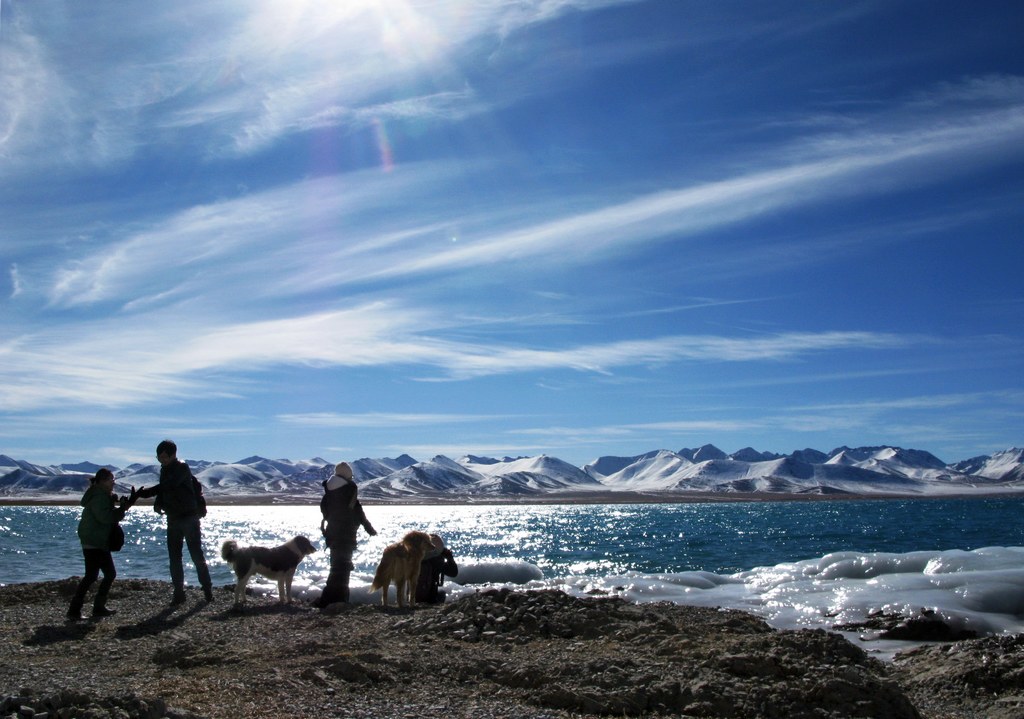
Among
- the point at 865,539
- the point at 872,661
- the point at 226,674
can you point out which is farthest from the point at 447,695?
the point at 865,539

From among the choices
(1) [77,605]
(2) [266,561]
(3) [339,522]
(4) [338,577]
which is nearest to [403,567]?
(4) [338,577]

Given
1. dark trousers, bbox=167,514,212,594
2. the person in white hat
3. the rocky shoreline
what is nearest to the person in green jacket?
the rocky shoreline

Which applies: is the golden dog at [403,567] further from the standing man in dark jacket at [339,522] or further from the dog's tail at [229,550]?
the dog's tail at [229,550]

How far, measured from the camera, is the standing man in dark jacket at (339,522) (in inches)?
549

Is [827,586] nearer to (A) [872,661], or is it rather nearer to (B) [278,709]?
(A) [872,661]

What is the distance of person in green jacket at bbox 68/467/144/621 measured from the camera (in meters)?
11.9

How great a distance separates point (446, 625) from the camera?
10.7 meters

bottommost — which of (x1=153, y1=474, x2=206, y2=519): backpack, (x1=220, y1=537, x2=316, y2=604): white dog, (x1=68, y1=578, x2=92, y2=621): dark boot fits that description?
(x1=68, y1=578, x2=92, y2=621): dark boot

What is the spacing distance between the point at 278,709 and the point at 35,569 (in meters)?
24.5

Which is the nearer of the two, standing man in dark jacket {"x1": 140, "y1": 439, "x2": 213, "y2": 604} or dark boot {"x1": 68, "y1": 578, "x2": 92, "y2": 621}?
dark boot {"x1": 68, "y1": 578, "x2": 92, "y2": 621}

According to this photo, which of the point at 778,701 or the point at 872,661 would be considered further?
the point at 872,661

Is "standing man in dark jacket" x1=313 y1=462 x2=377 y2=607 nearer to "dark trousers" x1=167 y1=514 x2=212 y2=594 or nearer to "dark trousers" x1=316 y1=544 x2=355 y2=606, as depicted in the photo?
"dark trousers" x1=316 y1=544 x2=355 y2=606

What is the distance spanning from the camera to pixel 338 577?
14016mm

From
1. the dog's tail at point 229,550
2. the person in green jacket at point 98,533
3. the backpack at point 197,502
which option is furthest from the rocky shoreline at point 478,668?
the backpack at point 197,502
